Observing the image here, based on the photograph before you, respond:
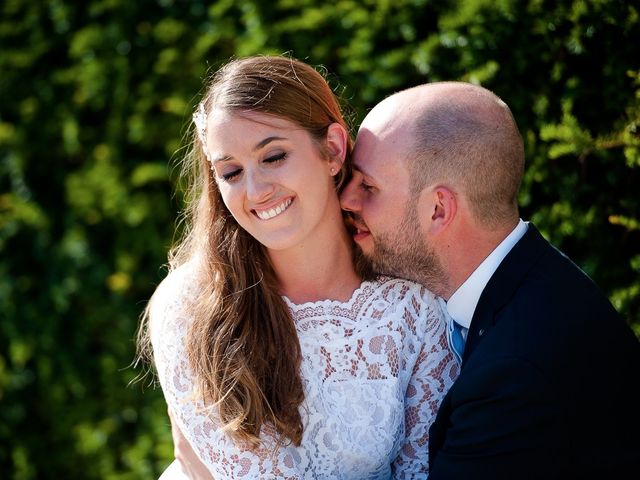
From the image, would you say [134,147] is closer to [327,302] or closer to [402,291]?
[327,302]

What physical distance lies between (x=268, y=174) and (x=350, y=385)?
79 centimetres

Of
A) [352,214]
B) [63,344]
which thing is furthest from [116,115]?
[352,214]

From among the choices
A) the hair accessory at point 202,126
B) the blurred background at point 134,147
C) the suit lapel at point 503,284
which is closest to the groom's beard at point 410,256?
the suit lapel at point 503,284

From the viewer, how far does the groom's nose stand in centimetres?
295

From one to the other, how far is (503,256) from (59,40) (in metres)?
3.22

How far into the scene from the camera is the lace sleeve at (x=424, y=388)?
2920 mm

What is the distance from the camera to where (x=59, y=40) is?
4.82 metres

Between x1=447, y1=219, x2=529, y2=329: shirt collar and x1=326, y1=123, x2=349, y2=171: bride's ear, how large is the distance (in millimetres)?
614

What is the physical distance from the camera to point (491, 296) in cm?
260

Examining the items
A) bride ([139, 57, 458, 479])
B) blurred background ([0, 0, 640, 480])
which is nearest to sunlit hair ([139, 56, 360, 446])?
bride ([139, 57, 458, 479])

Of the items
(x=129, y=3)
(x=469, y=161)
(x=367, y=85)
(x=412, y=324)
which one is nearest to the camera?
(x=469, y=161)

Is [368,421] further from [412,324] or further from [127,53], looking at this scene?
[127,53]

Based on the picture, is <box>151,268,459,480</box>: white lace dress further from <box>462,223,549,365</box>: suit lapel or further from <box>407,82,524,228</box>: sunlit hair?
<box>407,82,524,228</box>: sunlit hair

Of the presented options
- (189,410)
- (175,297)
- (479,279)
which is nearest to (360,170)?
(479,279)
